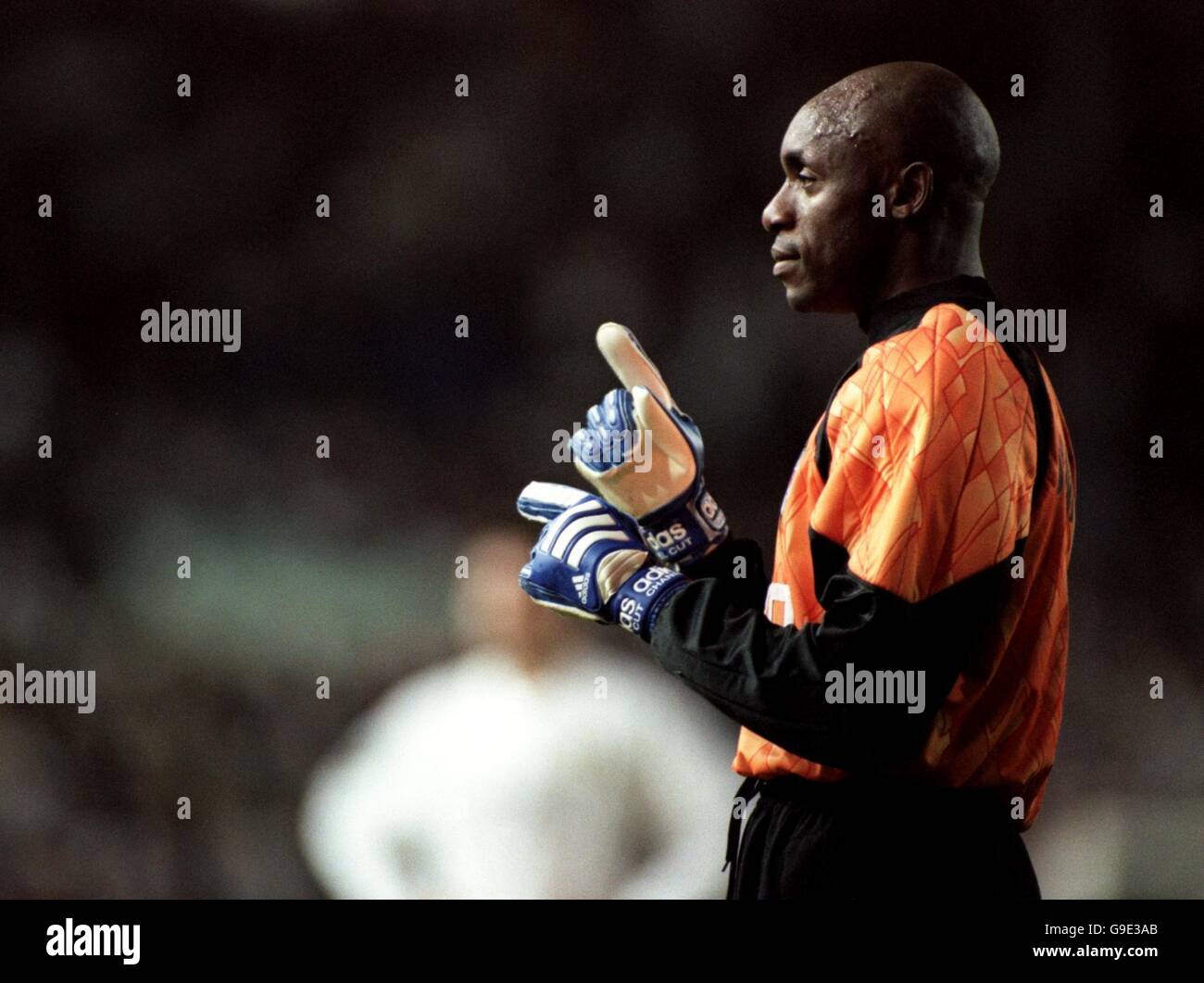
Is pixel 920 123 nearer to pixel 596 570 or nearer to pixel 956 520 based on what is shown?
pixel 956 520

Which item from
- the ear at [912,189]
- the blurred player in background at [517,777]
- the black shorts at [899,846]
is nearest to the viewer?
the black shorts at [899,846]

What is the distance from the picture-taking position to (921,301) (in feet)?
5.92

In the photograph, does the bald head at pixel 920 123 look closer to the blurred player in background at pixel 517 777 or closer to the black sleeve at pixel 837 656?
→ the black sleeve at pixel 837 656

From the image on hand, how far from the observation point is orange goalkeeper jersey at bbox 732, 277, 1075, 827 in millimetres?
1589

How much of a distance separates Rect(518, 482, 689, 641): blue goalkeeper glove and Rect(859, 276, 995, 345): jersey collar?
403mm

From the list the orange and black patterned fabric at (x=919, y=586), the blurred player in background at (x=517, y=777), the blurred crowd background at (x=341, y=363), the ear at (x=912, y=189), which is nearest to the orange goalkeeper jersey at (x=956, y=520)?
the orange and black patterned fabric at (x=919, y=586)

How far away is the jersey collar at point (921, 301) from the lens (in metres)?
1.79

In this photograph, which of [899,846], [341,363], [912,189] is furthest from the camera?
[341,363]

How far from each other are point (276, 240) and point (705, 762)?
1.62m

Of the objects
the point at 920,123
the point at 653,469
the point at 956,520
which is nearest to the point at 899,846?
the point at 956,520

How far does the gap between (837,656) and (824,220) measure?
2.02ft

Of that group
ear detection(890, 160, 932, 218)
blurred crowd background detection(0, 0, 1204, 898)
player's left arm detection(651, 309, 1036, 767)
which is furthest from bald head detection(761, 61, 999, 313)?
blurred crowd background detection(0, 0, 1204, 898)

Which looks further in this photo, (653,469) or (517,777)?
(517,777)

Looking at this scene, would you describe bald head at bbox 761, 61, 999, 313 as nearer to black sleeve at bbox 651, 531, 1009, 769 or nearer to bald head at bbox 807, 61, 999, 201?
bald head at bbox 807, 61, 999, 201
